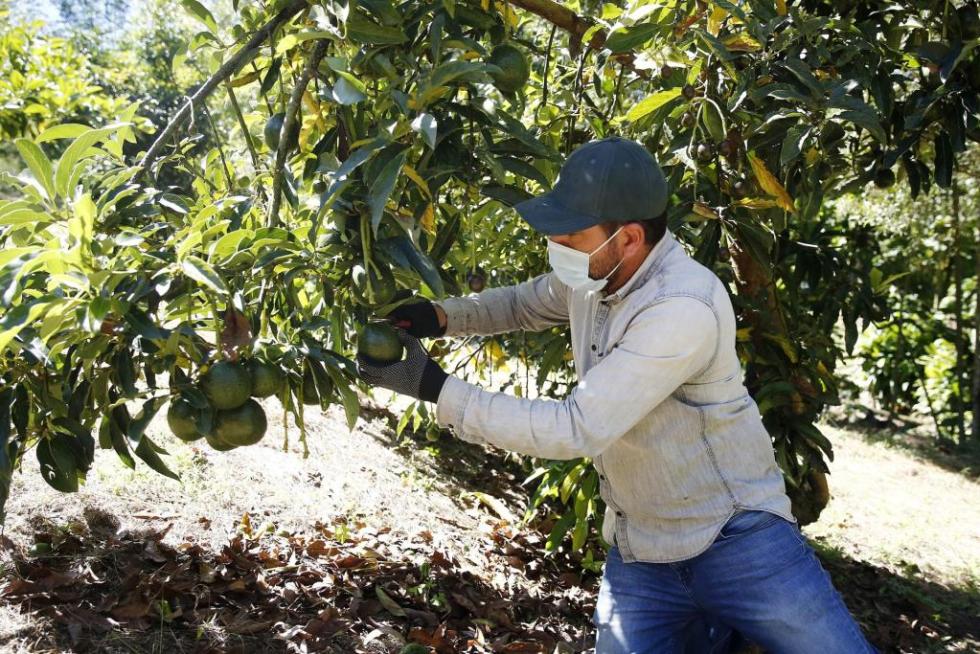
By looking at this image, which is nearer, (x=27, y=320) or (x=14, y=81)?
(x=27, y=320)

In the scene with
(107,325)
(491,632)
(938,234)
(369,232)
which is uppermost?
(369,232)

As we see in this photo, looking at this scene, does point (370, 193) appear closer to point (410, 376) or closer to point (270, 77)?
point (410, 376)

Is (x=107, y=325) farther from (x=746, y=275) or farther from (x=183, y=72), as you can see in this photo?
(x=183, y=72)

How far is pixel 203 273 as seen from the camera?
168cm

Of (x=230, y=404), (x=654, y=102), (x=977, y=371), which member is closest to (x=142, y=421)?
(x=230, y=404)

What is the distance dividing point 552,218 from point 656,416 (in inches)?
22.2

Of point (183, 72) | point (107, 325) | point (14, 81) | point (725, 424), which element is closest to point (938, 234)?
point (725, 424)

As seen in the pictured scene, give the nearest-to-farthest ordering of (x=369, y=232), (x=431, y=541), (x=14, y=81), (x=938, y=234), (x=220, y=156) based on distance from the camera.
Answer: (x=369, y=232), (x=220, y=156), (x=431, y=541), (x=14, y=81), (x=938, y=234)

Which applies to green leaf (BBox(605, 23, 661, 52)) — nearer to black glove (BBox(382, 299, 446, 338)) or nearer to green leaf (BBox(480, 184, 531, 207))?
green leaf (BBox(480, 184, 531, 207))

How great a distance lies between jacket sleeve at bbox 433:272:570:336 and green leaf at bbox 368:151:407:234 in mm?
823

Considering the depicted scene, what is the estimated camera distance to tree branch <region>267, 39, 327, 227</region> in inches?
85.7

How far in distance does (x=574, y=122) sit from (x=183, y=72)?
8986 mm

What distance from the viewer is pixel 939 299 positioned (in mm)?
8461

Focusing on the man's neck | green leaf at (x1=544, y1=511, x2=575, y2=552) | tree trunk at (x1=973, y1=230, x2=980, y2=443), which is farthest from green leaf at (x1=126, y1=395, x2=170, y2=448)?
tree trunk at (x1=973, y1=230, x2=980, y2=443)
